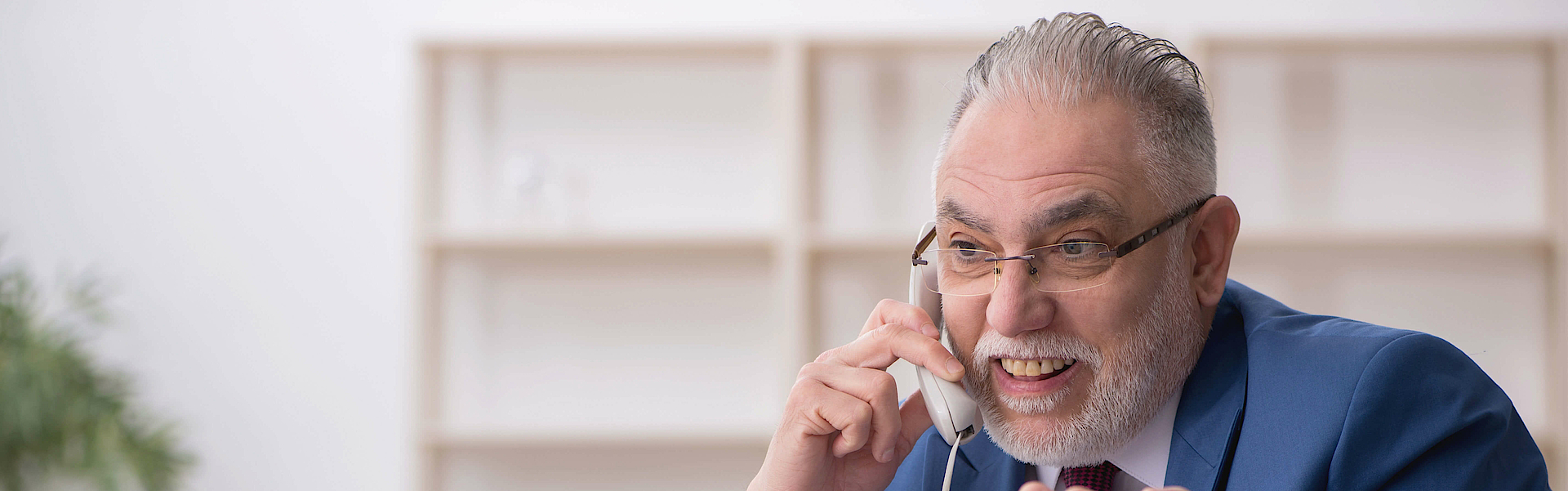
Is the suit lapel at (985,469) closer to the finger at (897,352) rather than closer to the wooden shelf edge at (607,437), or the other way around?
the finger at (897,352)

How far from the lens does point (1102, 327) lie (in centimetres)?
112

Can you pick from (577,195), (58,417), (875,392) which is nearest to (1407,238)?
(875,392)

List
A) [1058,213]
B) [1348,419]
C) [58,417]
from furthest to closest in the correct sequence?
1. [58,417]
2. [1058,213]
3. [1348,419]

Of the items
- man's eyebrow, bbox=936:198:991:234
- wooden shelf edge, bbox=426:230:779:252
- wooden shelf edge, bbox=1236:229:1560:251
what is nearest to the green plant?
wooden shelf edge, bbox=426:230:779:252

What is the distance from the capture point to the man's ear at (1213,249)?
118 centimetres

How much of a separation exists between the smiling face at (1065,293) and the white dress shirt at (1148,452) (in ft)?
0.11

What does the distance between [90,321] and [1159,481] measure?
2.93 m

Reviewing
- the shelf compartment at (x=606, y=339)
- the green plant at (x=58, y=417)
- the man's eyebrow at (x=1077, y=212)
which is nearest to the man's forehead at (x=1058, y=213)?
the man's eyebrow at (x=1077, y=212)

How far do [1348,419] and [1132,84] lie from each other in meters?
0.39

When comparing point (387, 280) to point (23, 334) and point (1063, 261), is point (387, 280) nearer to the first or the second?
point (23, 334)

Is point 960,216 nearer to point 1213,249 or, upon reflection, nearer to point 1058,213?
point 1058,213

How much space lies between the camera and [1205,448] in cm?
107

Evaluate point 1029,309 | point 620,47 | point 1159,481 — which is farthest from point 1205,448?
point 620,47

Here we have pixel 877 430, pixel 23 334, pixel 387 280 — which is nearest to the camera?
pixel 877 430
